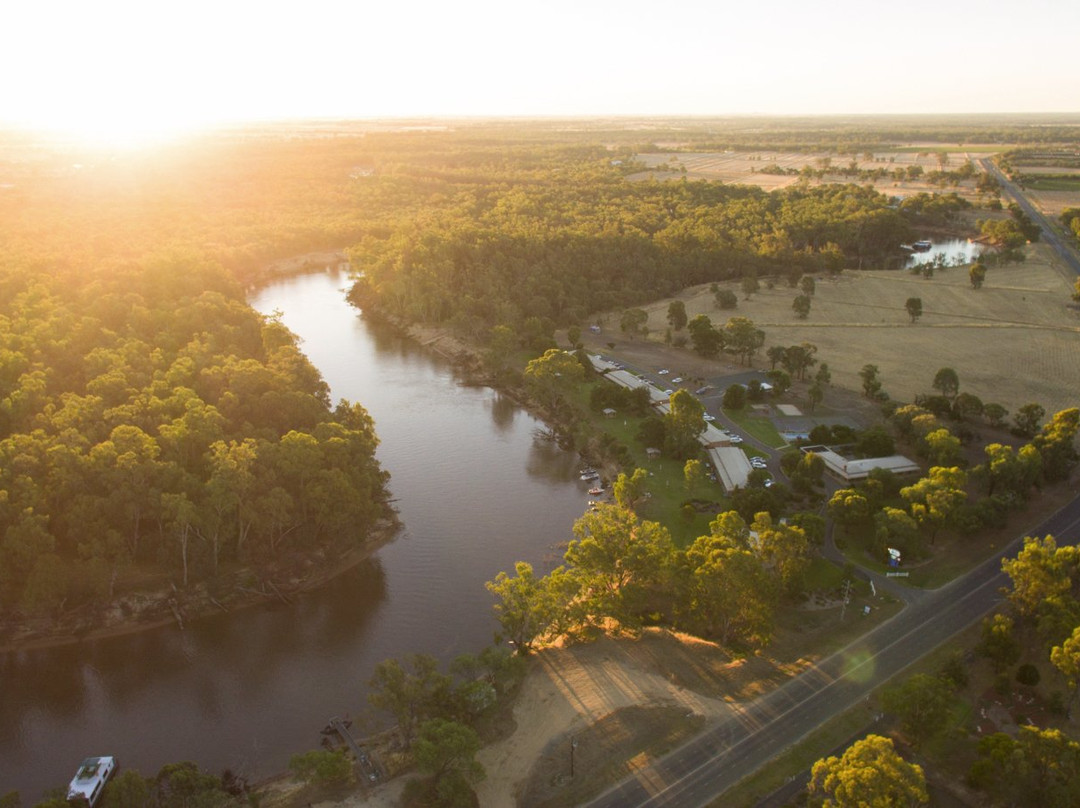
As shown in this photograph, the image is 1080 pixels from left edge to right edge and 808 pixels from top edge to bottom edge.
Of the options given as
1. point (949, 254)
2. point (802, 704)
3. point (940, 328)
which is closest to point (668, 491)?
point (802, 704)

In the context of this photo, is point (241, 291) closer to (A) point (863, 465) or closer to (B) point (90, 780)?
(B) point (90, 780)

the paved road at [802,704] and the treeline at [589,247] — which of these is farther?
the treeline at [589,247]

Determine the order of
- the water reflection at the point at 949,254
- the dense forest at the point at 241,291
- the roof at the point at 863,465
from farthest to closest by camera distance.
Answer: the water reflection at the point at 949,254
the roof at the point at 863,465
the dense forest at the point at 241,291

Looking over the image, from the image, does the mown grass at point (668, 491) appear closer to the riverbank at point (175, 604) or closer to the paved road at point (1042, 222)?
the riverbank at point (175, 604)

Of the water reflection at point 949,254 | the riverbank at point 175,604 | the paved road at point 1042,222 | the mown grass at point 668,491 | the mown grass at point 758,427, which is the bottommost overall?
the riverbank at point 175,604

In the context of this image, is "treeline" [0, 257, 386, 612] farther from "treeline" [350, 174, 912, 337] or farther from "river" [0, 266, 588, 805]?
"treeline" [350, 174, 912, 337]

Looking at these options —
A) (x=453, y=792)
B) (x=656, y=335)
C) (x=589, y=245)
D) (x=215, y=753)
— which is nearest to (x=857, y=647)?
(x=453, y=792)

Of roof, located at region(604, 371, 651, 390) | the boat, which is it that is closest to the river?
the boat

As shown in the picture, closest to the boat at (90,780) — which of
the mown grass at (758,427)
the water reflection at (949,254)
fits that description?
the mown grass at (758,427)
